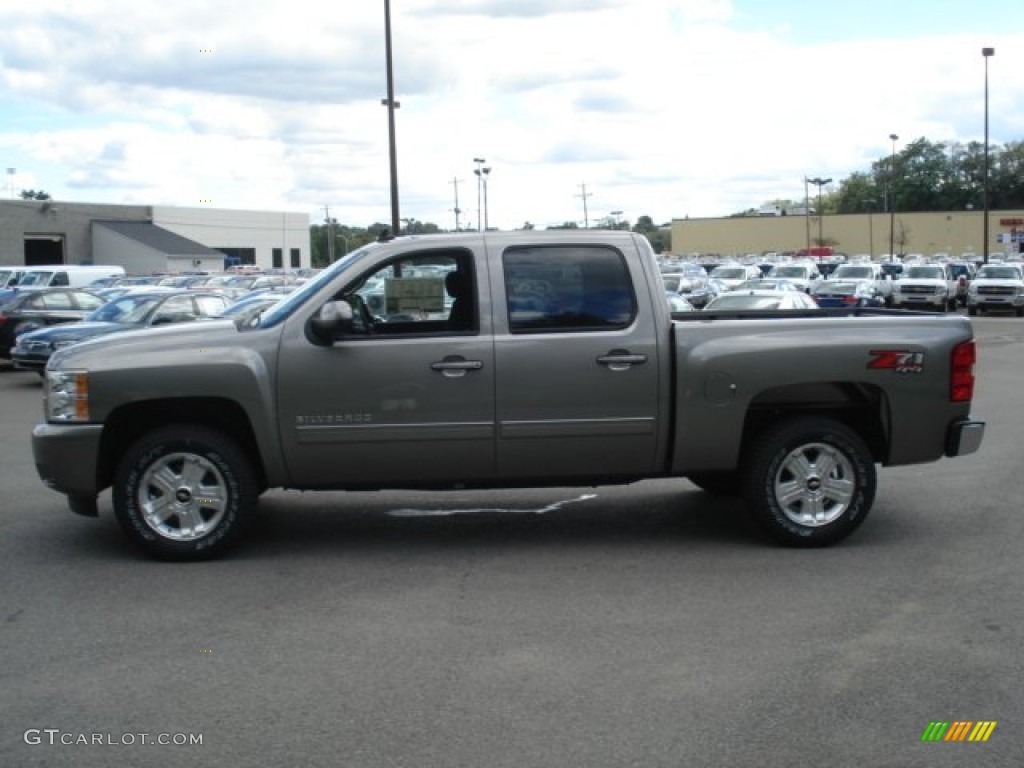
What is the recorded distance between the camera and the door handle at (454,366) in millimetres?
7449

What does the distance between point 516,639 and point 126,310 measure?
51.8 ft

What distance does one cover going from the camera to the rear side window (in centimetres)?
762

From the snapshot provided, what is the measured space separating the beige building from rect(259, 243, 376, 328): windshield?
106372 mm

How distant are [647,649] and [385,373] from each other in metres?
2.56

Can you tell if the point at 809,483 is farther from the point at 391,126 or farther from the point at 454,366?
the point at 391,126

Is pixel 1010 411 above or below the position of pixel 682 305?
below

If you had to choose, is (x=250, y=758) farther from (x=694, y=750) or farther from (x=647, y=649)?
(x=647, y=649)

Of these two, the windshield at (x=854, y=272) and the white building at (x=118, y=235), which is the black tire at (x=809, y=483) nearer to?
the windshield at (x=854, y=272)


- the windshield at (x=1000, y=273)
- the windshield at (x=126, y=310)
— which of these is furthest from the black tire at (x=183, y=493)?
the windshield at (x=1000, y=273)

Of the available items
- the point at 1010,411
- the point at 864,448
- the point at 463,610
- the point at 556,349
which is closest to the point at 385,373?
the point at 556,349

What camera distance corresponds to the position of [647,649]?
580 centimetres

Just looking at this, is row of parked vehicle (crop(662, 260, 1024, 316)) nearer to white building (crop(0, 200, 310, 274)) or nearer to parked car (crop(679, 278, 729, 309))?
parked car (crop(679, 278, 729, 309))

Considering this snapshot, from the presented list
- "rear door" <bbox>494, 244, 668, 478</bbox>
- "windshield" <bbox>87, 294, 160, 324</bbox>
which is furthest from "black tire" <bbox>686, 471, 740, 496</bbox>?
"windshield" <bbox>87, 294, 160, 324</bbox>

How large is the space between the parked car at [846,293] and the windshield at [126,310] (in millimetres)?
20314
